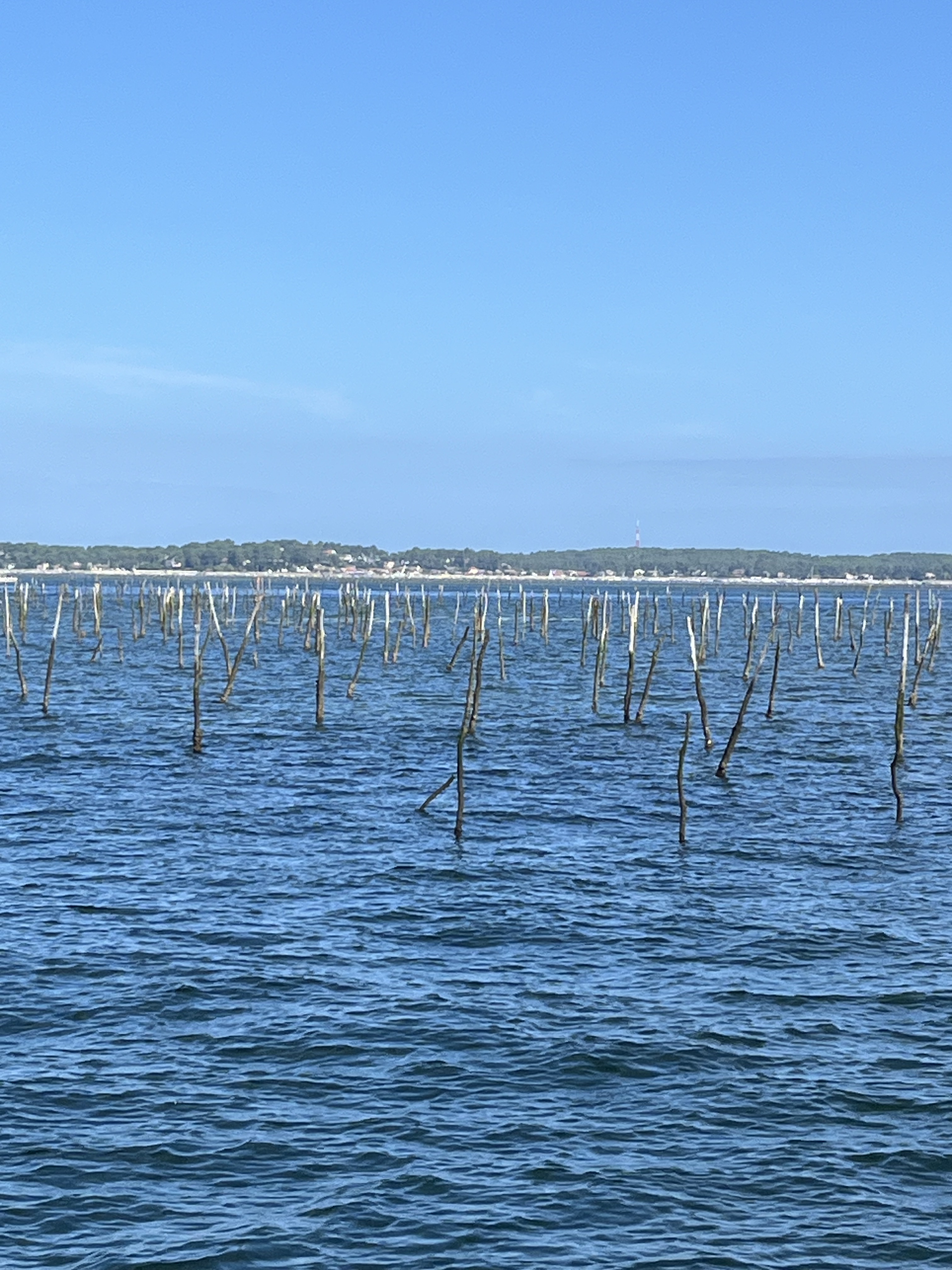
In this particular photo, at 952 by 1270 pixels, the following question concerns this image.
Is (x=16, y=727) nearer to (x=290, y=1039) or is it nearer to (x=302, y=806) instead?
(x=302, y=806)

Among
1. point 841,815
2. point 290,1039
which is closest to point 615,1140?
point 290,1039

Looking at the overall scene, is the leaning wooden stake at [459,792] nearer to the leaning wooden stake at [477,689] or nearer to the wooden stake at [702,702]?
the leaning wooden stake at [477,689]

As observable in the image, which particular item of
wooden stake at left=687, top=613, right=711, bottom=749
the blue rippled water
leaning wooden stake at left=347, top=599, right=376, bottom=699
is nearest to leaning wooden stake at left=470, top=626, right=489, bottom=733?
the blue rippled water

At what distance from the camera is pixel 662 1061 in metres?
15.1

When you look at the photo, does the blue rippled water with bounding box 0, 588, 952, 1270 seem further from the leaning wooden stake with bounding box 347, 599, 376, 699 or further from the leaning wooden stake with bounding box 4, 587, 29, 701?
the leaning wooden stake with bounding box 347, 599, 376, 699

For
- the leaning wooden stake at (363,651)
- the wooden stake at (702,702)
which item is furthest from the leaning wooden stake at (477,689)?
the leaning wooden stake at (363,651)

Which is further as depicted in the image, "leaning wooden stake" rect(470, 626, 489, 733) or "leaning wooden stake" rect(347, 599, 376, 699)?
"leaning wooden stake" rect(347, 599, 376, 699)

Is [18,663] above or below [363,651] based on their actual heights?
below

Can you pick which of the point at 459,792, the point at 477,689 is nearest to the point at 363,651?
the point at 477,689

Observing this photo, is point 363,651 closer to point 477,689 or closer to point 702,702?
point 477,689

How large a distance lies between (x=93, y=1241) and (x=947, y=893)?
49.0 feet

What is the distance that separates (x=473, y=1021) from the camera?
1614cm

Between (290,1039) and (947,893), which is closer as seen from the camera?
(290,1039)

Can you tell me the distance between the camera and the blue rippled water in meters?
Result: 11.7
